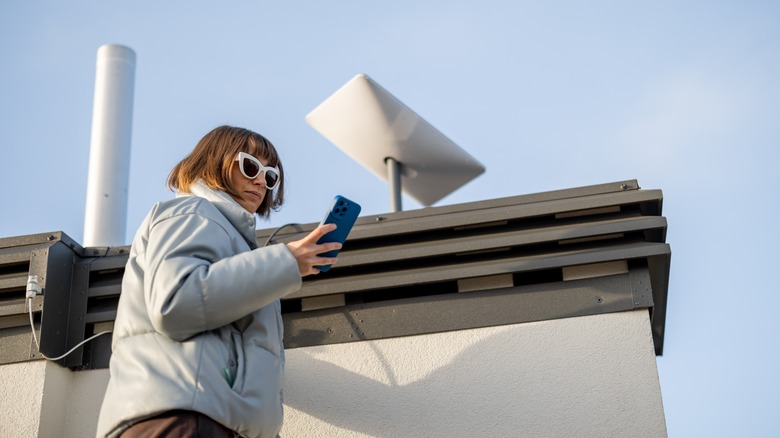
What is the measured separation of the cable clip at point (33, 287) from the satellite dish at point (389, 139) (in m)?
3.97

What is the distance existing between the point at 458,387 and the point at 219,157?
1329 millimetres

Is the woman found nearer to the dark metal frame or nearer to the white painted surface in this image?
the dark metal frame

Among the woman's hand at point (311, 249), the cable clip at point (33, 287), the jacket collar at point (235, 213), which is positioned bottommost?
the woman's hand at point (311, 249)

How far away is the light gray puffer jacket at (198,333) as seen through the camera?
2.30 m

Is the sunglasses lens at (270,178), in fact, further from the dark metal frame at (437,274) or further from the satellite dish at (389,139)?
the satellite dish at (389,139)

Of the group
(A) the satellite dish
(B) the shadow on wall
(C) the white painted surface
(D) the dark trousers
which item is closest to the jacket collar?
(D) the dark trousers

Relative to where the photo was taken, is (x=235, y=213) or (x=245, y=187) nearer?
(x=235, y=213)

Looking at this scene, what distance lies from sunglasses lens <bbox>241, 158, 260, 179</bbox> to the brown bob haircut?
0.12 ft

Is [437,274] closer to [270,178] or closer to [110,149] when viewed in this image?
[270,178]

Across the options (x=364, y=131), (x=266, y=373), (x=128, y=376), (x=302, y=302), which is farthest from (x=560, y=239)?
(x=364, y=131)

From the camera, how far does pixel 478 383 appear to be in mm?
3617

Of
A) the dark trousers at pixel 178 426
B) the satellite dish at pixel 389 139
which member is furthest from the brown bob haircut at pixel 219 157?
the satellite dish at pixel 389 139

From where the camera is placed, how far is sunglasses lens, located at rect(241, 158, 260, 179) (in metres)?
2.87

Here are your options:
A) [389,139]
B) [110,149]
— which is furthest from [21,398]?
[389,139]
